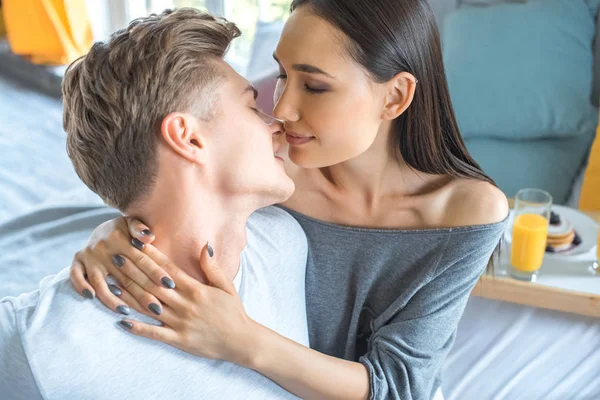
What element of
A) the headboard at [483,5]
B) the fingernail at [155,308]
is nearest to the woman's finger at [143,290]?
the fingernail at [155,308]

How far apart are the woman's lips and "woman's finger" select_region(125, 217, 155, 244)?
0.34 m

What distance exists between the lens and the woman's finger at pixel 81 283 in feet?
3.55

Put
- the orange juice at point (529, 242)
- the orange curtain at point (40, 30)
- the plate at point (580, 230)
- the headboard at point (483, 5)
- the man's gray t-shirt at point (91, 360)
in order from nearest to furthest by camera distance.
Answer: the man's gray t-shirt at point (91, 360) < the orange juice at point (529, 242) < the plate at point (580, 230) < the headboard at point (483, 5) < the orange curtain at point (40, 30)

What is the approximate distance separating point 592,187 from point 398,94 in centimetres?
149

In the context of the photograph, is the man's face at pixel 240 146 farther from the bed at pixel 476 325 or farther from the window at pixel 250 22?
the window at pixel 250 22

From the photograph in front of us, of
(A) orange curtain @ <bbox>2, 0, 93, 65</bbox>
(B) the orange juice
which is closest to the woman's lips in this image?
(B) the orange juice

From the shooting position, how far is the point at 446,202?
4.64ft

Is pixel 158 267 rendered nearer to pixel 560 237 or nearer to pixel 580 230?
pixel 560 237

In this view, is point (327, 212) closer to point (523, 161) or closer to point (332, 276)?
point (332, 276)

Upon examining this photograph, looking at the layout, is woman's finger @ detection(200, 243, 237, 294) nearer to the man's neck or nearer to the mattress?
the man's neck

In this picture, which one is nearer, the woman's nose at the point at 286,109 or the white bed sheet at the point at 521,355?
the woman's nose at the point at 286,109

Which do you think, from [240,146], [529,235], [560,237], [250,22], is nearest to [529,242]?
[529,235]

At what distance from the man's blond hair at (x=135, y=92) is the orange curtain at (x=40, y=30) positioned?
2.54 metres

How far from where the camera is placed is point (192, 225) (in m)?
1.17
